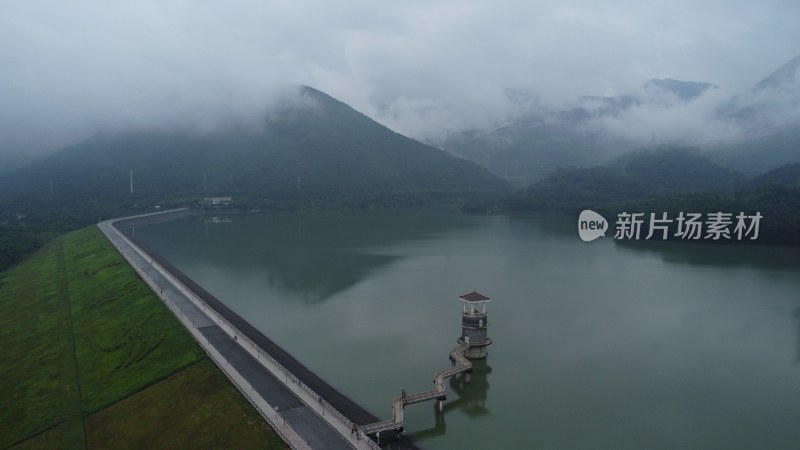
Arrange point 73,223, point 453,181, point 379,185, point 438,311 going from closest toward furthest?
point 438,311
point 73,223
point 379,185
point 453,181

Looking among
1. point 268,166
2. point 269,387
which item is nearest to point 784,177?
point 269,387

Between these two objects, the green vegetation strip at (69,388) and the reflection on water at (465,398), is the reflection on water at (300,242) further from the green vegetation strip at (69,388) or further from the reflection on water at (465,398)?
the reflection on water at (465,398)

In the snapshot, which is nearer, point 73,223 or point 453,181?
point 73,223

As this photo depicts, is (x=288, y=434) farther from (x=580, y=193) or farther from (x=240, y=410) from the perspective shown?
(x=580, y=193)

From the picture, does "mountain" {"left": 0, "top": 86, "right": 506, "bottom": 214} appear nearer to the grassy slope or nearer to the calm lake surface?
the calm lake surface

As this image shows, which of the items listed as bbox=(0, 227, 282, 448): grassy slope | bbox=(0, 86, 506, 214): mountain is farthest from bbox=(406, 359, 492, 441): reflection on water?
bbox=(0, 86, 506, 214): mountain

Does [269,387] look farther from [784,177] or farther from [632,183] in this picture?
[632,183]

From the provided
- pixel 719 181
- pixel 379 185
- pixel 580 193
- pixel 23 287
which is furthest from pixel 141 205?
pixel 719 181
